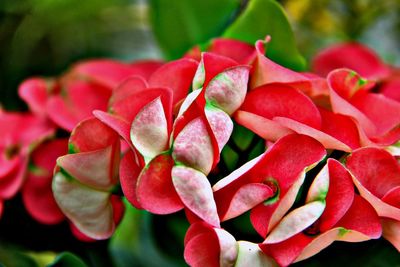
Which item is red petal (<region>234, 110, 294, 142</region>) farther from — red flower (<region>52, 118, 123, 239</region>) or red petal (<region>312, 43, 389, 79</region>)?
red petal (<region>312, 43, 389, 79</region>)

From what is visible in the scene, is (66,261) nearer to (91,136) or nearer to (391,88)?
(91,136)

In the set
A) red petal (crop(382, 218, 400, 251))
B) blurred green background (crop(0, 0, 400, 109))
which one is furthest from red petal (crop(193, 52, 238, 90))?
blurred green background (crop(0, 0, 400, 109))

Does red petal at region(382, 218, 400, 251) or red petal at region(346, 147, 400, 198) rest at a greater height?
red petal at region(346, 147, 400, 198)

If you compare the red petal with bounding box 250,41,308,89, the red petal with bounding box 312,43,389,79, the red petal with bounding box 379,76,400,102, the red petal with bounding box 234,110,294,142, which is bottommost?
the red petal with bounding box 312,43,389,79

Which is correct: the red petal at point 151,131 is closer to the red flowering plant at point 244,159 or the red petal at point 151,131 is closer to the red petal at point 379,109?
the red flowering plant at point 244,159

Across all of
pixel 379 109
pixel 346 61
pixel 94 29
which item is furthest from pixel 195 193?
pixel 94 29

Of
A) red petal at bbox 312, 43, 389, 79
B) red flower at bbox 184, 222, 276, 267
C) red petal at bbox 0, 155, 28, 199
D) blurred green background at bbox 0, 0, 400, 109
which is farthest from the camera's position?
blurred green background at bbox 0, 0, 400, 109

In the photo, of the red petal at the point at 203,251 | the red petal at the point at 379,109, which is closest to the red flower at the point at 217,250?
the red petal at the point at 203,251
